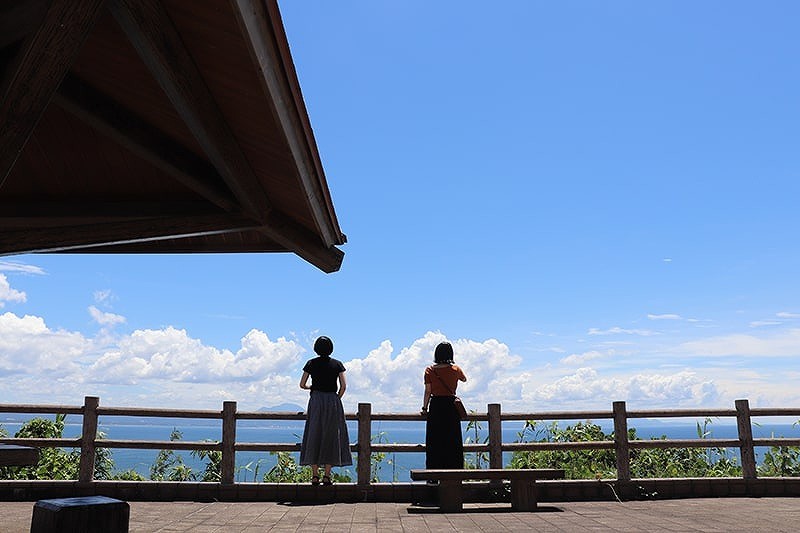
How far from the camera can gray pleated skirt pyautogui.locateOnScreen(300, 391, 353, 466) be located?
29.5 ft

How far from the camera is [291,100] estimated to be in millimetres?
3275

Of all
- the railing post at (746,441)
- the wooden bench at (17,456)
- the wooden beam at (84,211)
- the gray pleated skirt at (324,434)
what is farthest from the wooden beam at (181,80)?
the railing post at (746,441)

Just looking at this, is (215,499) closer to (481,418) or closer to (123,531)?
(481,418)

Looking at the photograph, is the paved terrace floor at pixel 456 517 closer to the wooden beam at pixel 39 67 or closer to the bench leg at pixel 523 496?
the bench leg at pixel 523 496

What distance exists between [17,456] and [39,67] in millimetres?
2071

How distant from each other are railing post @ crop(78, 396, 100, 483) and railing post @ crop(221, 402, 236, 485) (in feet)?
5.70

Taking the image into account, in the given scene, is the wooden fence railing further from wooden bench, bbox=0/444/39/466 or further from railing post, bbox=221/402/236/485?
wooden bench, bbox=0/444/39/466

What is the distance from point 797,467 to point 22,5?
11.9m

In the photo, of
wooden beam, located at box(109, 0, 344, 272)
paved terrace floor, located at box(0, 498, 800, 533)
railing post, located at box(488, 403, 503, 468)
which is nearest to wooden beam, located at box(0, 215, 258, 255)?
wooden beam, located at box(109, 0, 344, 272)

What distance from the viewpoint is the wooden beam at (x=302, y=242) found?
5.23 m

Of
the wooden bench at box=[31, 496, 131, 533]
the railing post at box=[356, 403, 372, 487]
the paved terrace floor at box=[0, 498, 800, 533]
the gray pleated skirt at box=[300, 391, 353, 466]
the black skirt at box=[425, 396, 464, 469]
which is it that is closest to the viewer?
the wooden bench at box=[31, 496, 131, 533]

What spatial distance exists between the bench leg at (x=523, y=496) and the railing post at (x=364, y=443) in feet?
6.70

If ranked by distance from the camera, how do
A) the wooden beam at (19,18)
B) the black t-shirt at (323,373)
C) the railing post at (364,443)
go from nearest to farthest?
the wooden beam at (19,18) < the black t-shirt at (323,373) < the railing post at (364,443)

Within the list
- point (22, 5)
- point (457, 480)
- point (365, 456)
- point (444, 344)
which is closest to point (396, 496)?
point (365, 456)
